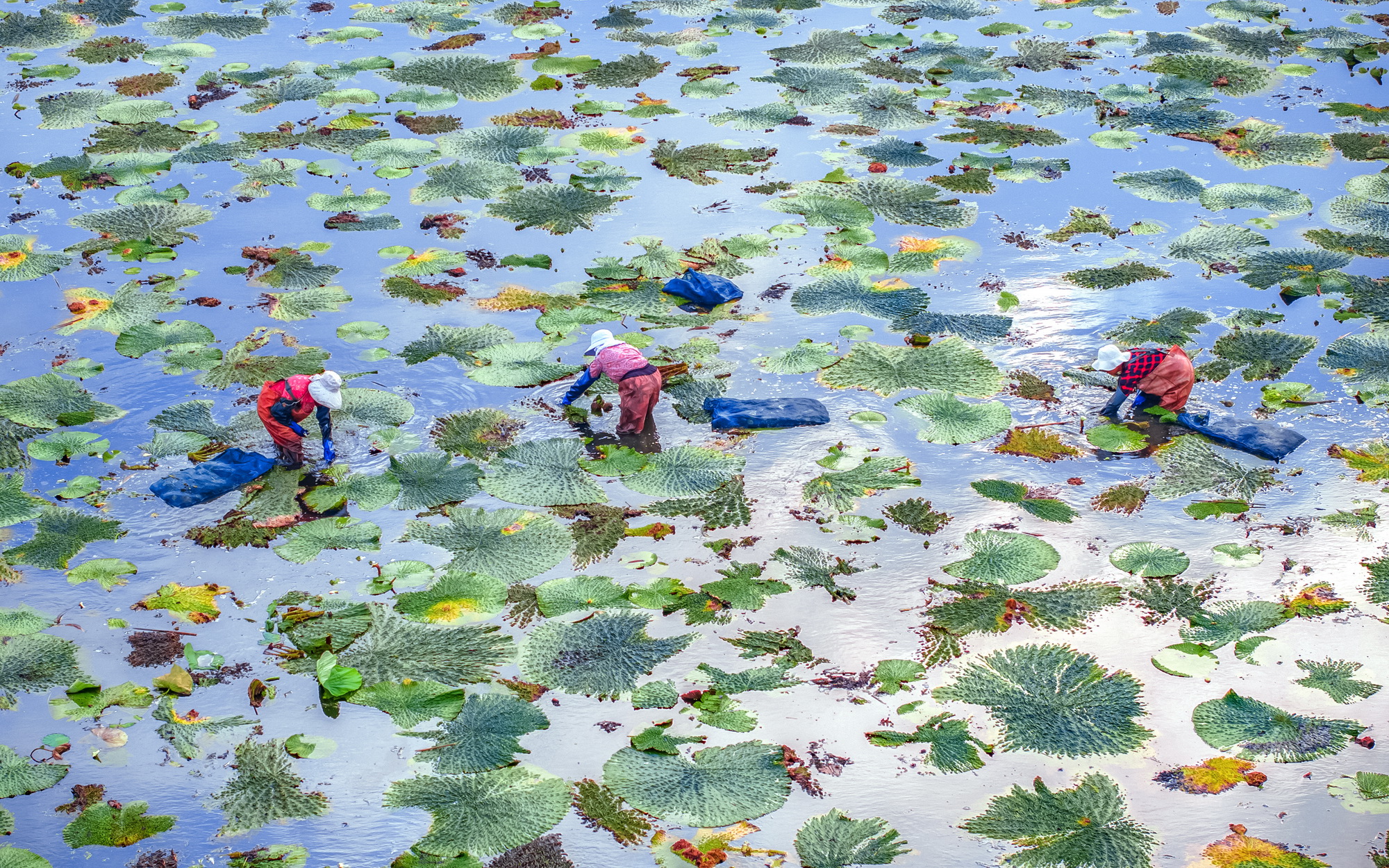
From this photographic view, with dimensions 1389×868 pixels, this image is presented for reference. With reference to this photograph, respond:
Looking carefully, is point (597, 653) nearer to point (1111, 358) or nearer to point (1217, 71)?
point (1111, 358)

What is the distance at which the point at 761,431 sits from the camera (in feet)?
19.0

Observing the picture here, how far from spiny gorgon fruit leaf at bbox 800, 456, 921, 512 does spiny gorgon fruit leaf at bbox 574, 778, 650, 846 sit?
1.81 meters

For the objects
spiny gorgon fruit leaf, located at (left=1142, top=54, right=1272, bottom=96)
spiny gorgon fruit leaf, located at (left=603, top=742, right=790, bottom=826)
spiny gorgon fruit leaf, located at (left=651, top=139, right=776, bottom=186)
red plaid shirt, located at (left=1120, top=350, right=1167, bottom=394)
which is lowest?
spiny gorgon fruit leaf, located at (left=603, top=742, right=790, bottom=826)

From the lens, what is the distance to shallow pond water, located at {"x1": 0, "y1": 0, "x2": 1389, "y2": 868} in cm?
396

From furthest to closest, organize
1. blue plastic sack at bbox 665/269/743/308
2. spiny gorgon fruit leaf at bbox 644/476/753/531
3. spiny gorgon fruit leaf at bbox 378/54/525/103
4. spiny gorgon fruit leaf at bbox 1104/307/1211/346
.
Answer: spiny gorgon fruit leaf at bbox 378/54/525/103 → blue plastic sack at bbox 665/269/743/308 → spiny gorgon fruit leaf at bbox 1104/307/1211/346 → spiny gorgon fruit leaf at bbox 644/476/753/531

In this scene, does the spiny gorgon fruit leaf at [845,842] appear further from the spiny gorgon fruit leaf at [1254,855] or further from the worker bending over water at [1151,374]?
the worker bending over water at [1151,374]

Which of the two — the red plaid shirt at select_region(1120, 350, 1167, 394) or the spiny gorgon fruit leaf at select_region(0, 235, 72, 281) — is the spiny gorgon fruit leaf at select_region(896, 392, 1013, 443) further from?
the spiny gorgon fruit leaf at select_region(0, 235, 72, 281)

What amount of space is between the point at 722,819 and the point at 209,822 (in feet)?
5.45

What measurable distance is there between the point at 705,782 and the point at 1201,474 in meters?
2.89

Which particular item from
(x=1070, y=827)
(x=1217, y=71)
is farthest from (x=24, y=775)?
(x=1217, y=71)

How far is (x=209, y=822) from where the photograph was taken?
3.82 m

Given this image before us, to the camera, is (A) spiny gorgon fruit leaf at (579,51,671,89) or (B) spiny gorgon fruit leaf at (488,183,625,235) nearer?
(B) spiny gorgon fruit leaf at (488,183,625,235)

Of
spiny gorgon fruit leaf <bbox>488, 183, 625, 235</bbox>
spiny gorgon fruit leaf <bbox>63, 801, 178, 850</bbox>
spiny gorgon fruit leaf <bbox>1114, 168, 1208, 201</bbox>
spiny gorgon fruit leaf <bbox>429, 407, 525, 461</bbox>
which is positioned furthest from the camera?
spiny gorgon fruit leaf <bbox>1114, 168, 1208, 201</bbox>

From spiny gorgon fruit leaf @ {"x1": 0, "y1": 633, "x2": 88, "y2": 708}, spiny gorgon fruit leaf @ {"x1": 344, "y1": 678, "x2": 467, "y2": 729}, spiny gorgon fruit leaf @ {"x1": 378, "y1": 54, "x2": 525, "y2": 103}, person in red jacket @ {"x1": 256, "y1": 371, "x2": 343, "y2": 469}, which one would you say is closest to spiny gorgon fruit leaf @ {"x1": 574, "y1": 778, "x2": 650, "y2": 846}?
spiny gorgon fruit leaf @ {"x1": 344, "y1": 678, "x2": 467, "y2": 729}
